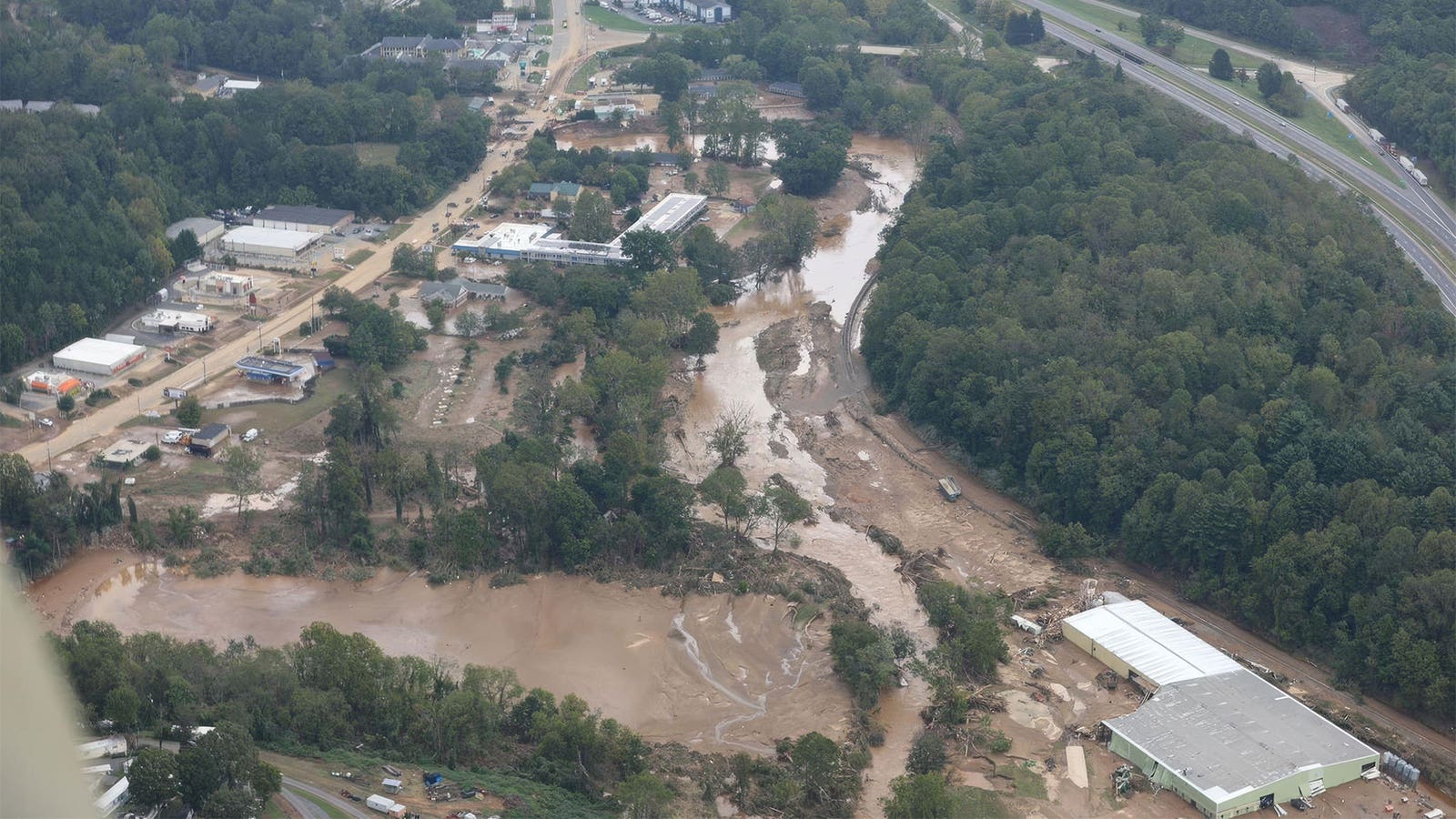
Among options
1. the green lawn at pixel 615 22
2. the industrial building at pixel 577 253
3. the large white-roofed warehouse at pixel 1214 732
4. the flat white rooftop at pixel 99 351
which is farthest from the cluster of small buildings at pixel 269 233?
the green lawn at pixel 615 22

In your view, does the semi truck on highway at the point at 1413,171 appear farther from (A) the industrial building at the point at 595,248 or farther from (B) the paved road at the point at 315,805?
(B) the paved road at the point at 315,805

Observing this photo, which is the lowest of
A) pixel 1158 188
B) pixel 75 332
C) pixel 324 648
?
pixel 75 332

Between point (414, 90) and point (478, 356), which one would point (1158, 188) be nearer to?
point (478, 356)

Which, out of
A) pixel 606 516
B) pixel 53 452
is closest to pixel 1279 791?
pixel 606 516

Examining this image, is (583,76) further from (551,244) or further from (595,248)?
(595,248)

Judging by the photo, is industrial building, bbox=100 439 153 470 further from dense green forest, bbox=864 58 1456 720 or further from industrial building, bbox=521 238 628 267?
dense green forest, bbox=864 58 1456 720

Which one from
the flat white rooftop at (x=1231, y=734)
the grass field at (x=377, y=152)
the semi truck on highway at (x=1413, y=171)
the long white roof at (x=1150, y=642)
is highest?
the semi truck on highway at (x=1413, y=171)
